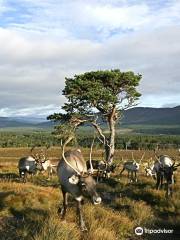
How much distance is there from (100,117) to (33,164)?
391 inches

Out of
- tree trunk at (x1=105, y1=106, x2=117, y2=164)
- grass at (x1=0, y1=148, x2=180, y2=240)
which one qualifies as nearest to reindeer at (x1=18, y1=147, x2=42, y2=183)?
tree trunk at (x1=105, y1=106, x2=117, y2=164)

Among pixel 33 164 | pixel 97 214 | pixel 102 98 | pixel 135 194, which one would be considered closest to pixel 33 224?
pixel 97 214

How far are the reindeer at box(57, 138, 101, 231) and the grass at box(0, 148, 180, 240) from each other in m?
0.72

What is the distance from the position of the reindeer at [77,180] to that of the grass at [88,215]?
2.36 ft

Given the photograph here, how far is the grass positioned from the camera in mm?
11266

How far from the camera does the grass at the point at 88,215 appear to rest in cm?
1127

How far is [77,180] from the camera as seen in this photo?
1264 centimetres

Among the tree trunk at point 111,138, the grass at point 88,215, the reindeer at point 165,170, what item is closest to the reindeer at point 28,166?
the tree trunk at point 111,138

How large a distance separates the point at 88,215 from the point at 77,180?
1.88m

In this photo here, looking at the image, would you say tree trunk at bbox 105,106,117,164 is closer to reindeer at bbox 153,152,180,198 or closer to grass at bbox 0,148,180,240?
reindeer at bbox 153,152,180,198

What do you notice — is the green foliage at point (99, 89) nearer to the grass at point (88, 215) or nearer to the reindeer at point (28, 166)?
the reindeer at point (28, 166)

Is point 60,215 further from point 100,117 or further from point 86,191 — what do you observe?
point 100,117

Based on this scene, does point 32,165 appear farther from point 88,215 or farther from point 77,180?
point 77,180

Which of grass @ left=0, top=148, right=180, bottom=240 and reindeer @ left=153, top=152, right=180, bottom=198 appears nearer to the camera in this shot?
grass @ left=0, top=148, right=180, bottom=240
